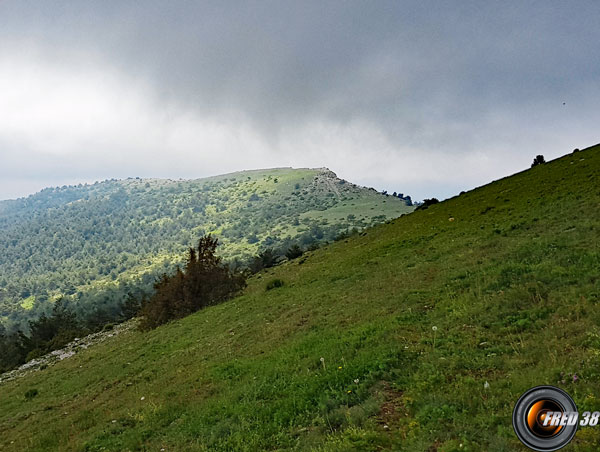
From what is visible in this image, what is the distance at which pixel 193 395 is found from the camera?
13.9 meters

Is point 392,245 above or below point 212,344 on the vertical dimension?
above

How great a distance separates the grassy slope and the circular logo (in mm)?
220

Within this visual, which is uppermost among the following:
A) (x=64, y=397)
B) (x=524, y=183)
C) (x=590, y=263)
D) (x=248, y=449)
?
(x=524, y=183)

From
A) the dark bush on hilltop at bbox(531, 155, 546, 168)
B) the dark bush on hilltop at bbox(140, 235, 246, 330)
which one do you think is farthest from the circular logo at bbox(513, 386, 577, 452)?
the dark bush on hilltop at bbox(531, 155, 546, 168)

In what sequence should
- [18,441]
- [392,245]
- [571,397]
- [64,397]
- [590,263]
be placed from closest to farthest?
[571,397] < [590,263] < [18,441] < [64,397] < [392,245]

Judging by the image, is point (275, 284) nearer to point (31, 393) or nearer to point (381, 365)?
point (31, 393)

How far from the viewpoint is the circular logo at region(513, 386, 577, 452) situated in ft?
19.1

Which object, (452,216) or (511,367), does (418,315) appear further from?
(452,216)

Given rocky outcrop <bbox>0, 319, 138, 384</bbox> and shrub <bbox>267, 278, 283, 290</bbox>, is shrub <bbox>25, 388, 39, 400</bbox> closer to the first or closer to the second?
rocky outcrop <bbox>0, 319, 138, 384</bbox>

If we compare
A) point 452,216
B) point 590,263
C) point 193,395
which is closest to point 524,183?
point 452,216

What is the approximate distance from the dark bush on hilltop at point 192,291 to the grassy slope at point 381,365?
14128 mm

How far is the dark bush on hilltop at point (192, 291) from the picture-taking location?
4162cm

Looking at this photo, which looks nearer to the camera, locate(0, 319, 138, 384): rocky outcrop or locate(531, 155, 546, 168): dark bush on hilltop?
locate(0, 319, 138, 384): rocky outcrop

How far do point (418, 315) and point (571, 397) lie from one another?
26.3 feet
